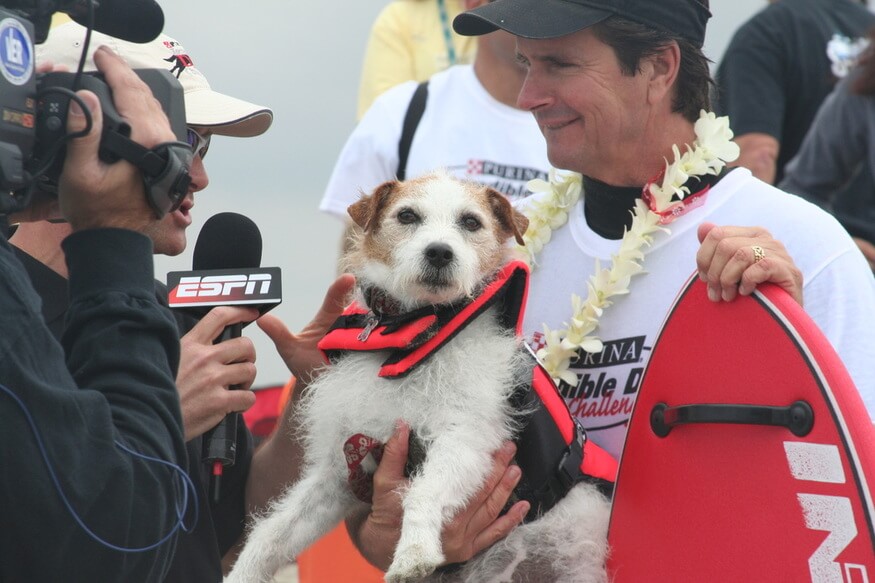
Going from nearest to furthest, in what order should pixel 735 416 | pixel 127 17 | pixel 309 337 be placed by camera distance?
1. pixel 127 17
2. pixel 735 416
3. pixel 309 337

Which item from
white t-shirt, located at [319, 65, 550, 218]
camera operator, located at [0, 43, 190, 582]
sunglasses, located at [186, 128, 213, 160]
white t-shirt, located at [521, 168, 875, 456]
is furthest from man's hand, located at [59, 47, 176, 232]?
white t-shirt, located at [319, 65, 550, 218]

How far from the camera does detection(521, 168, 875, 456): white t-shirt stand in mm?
2518

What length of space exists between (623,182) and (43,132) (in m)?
1.71

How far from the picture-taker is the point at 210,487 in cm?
294

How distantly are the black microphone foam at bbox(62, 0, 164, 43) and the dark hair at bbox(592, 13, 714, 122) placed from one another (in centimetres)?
121

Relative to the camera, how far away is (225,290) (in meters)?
2.71

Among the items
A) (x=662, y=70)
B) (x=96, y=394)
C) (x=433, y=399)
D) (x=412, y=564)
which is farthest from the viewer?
(x=662, y=70)

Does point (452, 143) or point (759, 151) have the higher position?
point (452, 143)

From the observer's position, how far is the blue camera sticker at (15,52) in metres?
1.64

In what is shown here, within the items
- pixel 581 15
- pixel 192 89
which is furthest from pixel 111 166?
pixel 581 15

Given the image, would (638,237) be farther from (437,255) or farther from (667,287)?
(437,255)

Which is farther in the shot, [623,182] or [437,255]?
[623,182]

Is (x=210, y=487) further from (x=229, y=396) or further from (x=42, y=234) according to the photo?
(x=42, y=234)

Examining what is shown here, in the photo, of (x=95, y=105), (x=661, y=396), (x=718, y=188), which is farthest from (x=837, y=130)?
(x=95, y=105)
